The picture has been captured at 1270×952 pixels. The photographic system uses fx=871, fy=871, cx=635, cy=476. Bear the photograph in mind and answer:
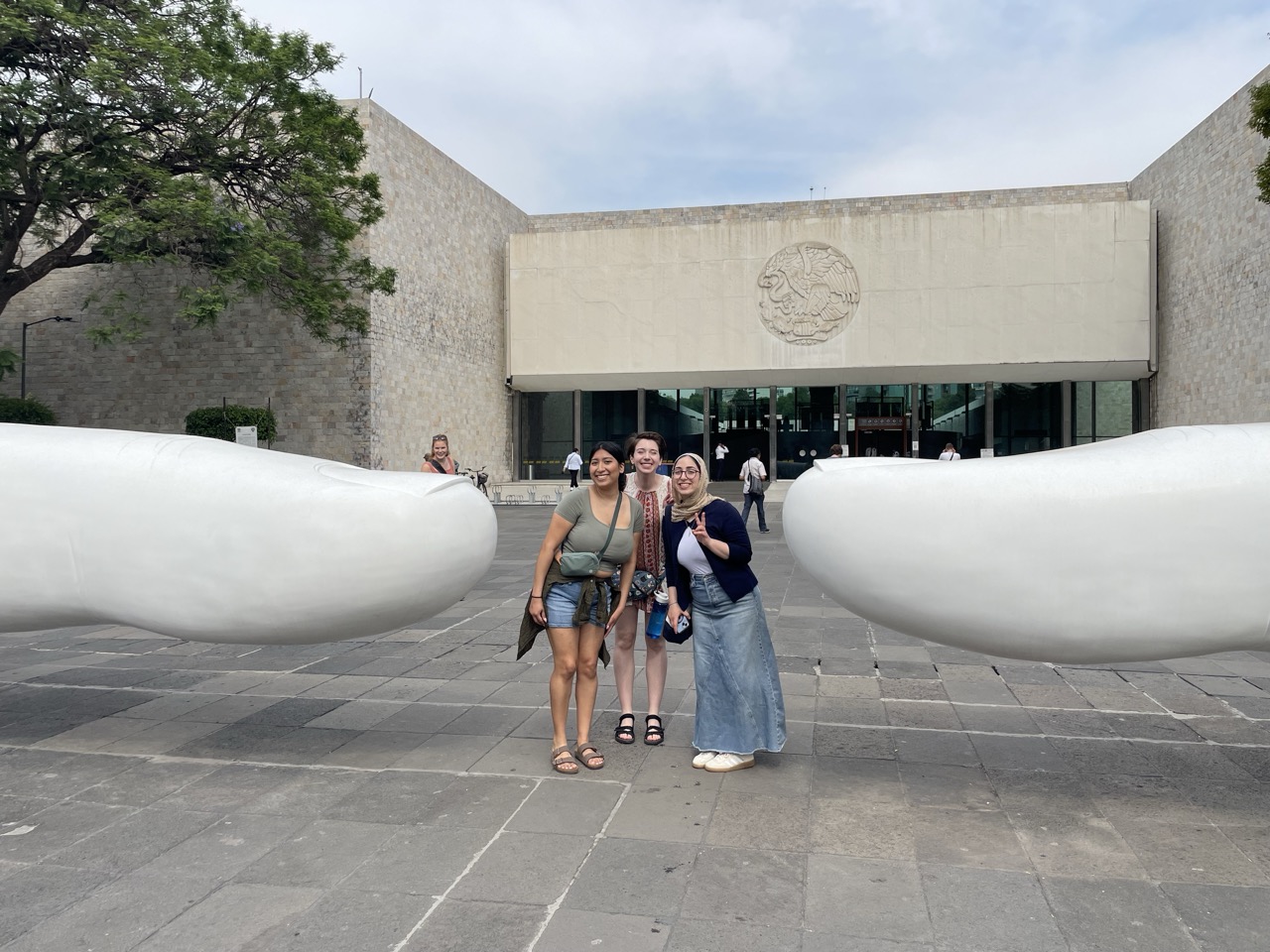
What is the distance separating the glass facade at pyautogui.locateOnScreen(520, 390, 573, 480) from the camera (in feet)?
98.5

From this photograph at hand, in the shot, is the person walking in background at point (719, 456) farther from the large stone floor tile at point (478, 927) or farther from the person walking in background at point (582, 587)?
the large stone floor tile at point (478, 927)

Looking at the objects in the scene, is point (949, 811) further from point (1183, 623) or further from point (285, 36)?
point (285, 36)

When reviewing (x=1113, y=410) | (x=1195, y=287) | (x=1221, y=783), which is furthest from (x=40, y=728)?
(x=1113, y=410)

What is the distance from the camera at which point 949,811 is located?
360 cm

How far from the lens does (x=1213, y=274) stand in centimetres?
2205

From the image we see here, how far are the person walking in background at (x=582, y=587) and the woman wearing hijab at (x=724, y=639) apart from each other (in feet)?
1.00

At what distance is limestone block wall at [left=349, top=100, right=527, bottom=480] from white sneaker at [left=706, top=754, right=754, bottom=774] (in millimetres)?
18844

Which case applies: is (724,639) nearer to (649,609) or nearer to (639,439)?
(649,609)

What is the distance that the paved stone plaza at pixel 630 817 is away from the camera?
2695mm

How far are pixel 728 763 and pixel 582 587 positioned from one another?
106 centimetres

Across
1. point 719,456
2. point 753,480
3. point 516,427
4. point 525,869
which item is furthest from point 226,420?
point 525,869

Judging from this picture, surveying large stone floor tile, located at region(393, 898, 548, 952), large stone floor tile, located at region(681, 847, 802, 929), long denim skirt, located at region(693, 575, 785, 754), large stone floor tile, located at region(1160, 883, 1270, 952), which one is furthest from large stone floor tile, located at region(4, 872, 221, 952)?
large stone floor tile, located at region(1160, 883, 1270, 952)

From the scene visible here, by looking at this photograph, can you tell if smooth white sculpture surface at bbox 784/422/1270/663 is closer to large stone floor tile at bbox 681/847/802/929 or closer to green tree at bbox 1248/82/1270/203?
large stone floor tile at bbox 681/847/802/929

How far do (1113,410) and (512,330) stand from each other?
63.0 ft
